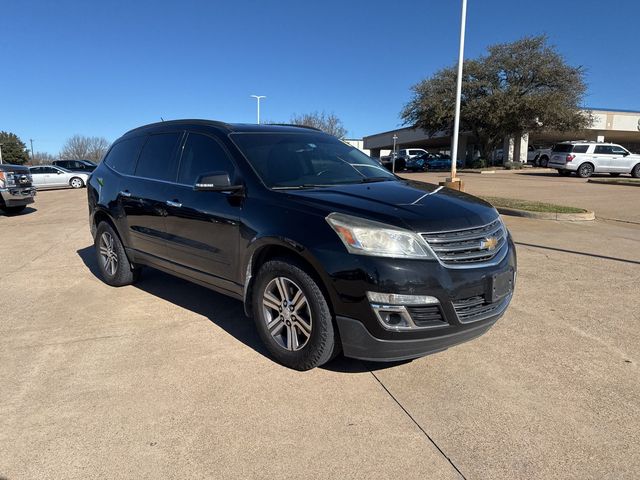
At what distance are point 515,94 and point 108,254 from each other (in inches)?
1498

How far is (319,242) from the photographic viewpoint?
307cm

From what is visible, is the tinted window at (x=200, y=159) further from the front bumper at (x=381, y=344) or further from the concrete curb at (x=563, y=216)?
the concrete curb at (x=563, y=216)

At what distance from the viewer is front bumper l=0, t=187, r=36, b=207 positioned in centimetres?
1198

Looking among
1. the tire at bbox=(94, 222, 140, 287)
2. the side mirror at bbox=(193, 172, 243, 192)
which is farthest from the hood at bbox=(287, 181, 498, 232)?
the tire at bbox=(94, 222, 140, 287)

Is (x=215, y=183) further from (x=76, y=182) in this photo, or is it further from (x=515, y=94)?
(x=515, y=94)

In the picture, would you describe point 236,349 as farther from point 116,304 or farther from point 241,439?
point 116,304

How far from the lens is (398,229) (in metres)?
2.96

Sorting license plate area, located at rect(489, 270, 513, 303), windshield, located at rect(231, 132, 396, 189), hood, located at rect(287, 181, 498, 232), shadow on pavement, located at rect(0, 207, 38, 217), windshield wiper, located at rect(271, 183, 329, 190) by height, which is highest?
windshield, located at rect(231, 132, 396, 189)

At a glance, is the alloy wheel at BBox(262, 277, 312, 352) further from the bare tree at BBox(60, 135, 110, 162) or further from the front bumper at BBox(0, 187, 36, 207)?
the bare tree at BBox(60, 135, 110, 162)

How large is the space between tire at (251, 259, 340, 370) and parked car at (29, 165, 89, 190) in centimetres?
2558

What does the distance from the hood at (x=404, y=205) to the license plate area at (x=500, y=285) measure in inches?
15.3

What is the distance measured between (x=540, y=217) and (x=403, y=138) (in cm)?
5814

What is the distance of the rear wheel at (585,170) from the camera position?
26.8 meters

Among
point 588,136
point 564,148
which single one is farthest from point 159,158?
point 588,136
